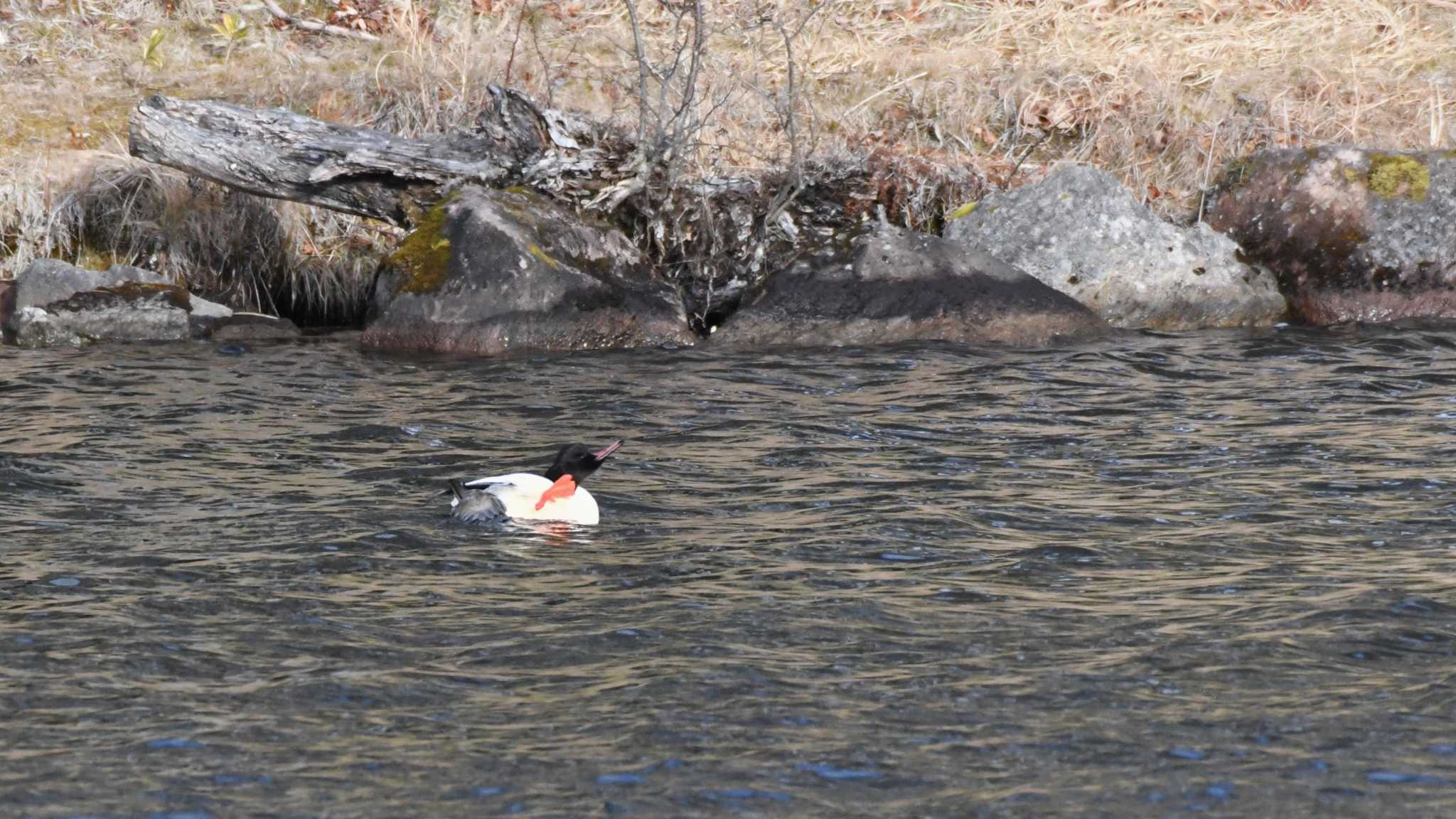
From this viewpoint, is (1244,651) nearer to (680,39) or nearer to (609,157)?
(609,157)

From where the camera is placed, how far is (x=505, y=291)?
35.9 ft

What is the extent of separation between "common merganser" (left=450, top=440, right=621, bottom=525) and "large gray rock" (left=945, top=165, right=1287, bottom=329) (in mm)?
5717

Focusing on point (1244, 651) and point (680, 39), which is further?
point (680, 39)

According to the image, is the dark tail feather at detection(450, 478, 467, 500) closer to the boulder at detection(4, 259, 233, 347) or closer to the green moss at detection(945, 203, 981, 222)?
the boulder at detection(4, 259, 233, 347)

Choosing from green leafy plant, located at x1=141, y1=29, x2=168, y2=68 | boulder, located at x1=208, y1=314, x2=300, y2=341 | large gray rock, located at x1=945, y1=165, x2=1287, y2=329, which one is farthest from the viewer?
green leafy plant, located at x1=141, y1=29, x2=168, y2=68

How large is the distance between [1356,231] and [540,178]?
20.1 ft

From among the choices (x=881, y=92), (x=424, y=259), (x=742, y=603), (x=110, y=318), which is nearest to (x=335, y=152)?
(x=424, y=259)

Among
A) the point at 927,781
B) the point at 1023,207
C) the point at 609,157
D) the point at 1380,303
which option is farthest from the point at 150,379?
the point at 1380,303

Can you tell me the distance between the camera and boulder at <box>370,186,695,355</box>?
35.8 feet

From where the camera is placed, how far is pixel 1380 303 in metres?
11.9

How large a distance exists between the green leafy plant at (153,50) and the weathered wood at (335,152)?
2831mm

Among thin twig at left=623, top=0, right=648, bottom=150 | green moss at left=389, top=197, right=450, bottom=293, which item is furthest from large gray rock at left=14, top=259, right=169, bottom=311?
thin twig at left=623, top=0, right=648, bottom=150

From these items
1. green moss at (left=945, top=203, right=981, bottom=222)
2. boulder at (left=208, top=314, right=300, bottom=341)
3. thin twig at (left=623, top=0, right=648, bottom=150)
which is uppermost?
thin twig at (left=623, top=0, right=648, bottom=150)

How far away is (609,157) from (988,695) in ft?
25.7
